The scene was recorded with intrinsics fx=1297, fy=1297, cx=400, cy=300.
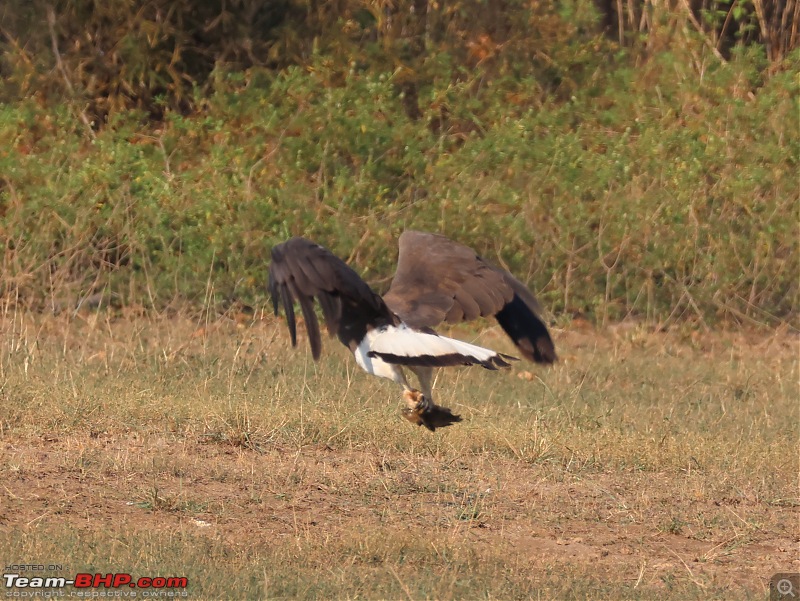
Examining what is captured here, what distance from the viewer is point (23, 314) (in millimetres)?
8547

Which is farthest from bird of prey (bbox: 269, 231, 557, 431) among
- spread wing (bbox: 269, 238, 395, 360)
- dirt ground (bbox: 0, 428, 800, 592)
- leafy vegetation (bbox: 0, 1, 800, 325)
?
leafy vegetation (bbox: 0, 1, 800, 325)

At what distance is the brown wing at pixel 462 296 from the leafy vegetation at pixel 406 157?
332 centimetres

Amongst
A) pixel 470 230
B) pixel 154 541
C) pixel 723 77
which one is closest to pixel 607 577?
pixel 154 541

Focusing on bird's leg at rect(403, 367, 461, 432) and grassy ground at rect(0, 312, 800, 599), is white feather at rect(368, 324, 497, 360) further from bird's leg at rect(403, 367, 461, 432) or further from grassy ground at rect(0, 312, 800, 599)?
grassy ground at rect(0, 312, 800, 599)

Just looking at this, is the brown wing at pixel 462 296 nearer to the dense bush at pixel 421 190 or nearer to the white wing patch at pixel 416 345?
the white wing patch at pixel 416 345

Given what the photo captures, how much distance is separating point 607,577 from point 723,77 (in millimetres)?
8846

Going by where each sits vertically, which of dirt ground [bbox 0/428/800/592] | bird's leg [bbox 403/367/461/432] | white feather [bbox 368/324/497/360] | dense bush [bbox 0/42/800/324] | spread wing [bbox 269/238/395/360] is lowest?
dense bush [bbox 0/42/800/324]

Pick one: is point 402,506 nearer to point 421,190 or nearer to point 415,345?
point 415,345

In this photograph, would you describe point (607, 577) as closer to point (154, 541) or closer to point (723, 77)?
point (154, 541)

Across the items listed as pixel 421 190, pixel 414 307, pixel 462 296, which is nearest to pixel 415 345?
pixel 414 307

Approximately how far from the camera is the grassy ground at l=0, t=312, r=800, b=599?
14.7 feet

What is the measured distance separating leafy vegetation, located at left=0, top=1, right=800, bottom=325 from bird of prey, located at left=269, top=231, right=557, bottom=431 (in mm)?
3385

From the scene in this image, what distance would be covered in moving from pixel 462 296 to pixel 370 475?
36.4 inches

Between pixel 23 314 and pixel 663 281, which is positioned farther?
pixel 663 281
